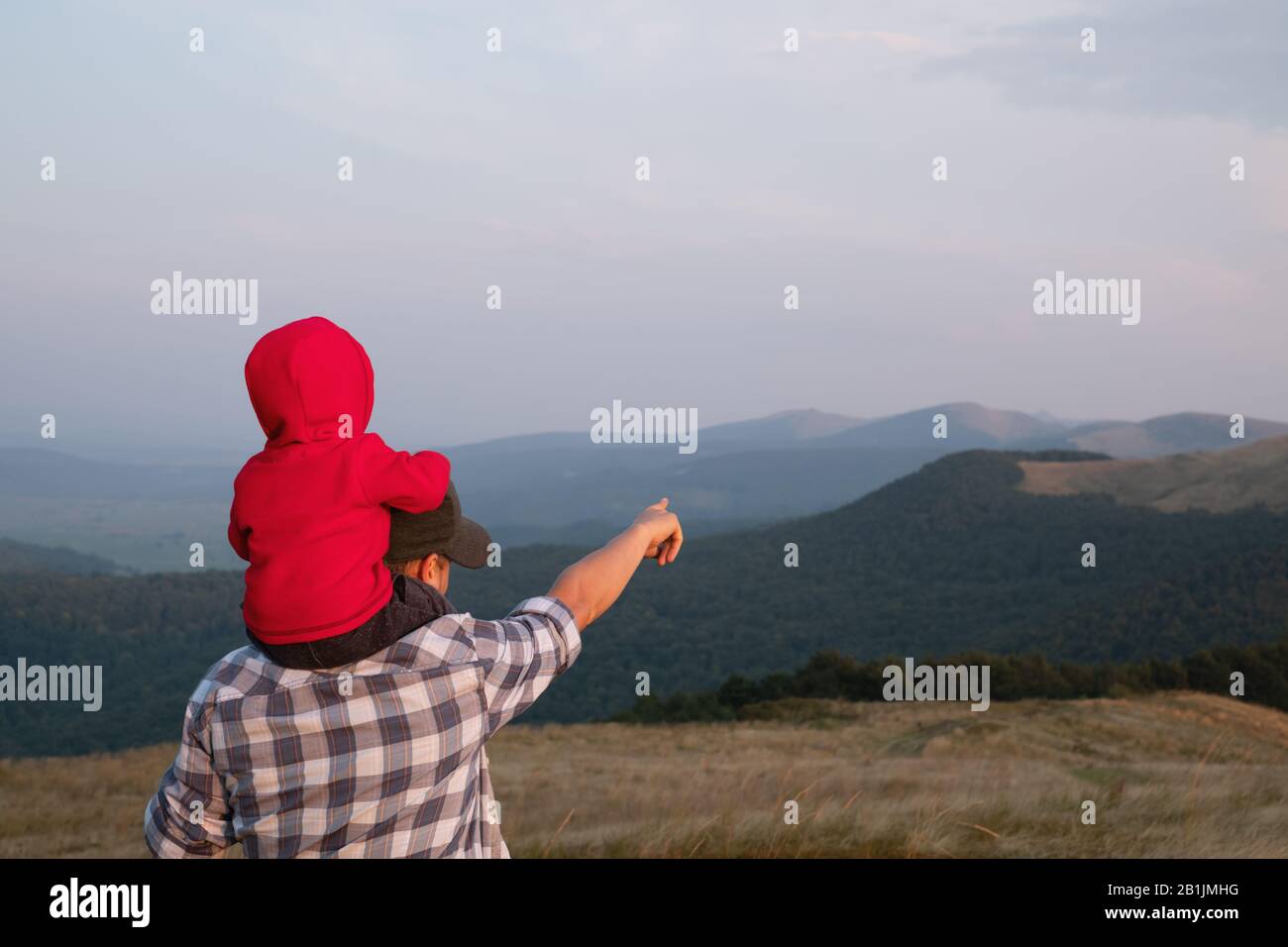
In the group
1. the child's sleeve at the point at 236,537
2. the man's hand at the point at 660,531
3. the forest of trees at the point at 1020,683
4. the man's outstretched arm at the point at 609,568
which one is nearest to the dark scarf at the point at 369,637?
the child's sleeve at the point at 236,537

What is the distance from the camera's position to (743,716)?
79.6 ft

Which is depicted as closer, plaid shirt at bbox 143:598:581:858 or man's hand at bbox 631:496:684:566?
plaid shirt at bbox 143:598:581:858

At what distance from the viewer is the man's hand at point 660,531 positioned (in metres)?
2.33

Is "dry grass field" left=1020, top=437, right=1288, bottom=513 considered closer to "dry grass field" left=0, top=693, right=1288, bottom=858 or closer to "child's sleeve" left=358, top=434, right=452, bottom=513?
"dry grass field" left=0, top=693, right=1288, bottom=858

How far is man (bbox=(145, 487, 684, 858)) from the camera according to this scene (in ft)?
5.84

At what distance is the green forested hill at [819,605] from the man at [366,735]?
3755 centimetres

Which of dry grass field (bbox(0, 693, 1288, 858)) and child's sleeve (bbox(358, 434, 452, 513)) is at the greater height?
child's sleeve (bbox(358, 434, 452, 513))

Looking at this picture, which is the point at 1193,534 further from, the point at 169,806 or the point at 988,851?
the point at 169,806

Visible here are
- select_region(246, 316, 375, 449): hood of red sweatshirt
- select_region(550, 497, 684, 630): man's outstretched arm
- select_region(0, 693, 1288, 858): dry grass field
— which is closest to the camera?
select_region(246, 316, 375, 449): hood of red sweatshirt

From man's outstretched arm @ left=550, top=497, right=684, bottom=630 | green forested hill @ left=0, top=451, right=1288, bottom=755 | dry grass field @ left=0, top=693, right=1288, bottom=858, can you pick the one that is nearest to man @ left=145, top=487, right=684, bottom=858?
man's outstretched arm @ left=550, top=497, right=684, bottom=630

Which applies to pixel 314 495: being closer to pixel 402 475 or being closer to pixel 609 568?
pixel 402 475

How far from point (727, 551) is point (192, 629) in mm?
41167

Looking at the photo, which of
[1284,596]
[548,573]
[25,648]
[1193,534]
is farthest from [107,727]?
[1193,534]

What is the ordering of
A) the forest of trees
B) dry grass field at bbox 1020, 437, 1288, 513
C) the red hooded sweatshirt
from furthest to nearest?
1. dry grass field at bbox 1020, 437, 1288, 513
2. the forest of trees
3. the red hooded sweatshirt
